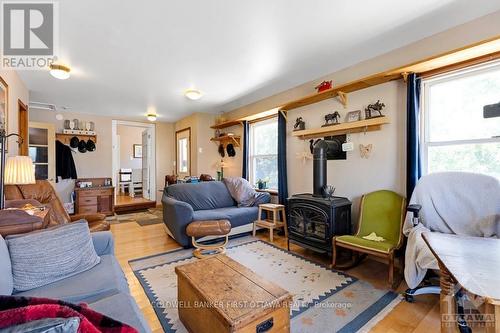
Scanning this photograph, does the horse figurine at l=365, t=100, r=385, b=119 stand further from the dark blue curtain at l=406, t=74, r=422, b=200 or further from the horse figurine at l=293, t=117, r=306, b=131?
the horse figurine at l=293, t=117, r=306, b=131

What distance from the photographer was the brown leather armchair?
273 cm

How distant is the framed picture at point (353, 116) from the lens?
2926mm

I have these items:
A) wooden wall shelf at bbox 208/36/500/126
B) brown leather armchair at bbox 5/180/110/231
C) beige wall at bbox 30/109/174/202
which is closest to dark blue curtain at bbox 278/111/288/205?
wooden wall shelf at bbox 208/36/500/126

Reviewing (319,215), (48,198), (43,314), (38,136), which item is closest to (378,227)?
(319,215)

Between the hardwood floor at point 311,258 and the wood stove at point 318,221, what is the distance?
0.72ft

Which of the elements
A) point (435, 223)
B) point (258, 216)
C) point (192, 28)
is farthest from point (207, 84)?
point (435, 223)

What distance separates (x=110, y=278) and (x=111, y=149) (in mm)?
5255

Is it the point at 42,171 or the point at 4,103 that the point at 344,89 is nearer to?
the point at 4,103

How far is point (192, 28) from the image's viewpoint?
2.18 metres

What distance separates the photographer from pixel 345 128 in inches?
117

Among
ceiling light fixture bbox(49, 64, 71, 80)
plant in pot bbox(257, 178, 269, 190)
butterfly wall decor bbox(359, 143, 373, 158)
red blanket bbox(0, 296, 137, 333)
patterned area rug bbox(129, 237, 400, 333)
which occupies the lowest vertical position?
patterned area rug bbox(129, 237, 400, 333)

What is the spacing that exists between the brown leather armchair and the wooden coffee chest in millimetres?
1608

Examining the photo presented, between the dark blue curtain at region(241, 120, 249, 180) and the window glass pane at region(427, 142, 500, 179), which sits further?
the dark blue curtain at region(241, 120, 249, 180)

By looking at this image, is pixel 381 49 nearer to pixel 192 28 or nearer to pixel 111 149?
pixel 192 28
